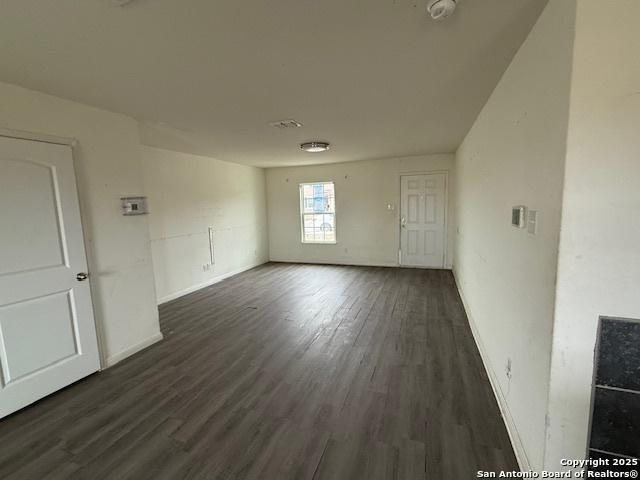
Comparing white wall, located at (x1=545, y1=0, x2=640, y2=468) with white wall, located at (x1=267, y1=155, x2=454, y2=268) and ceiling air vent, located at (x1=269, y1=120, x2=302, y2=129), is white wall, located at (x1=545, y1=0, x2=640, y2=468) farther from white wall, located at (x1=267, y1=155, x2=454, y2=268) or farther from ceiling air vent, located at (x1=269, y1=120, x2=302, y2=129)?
white wall, located at (x1=267, y1=155, x2=454, y2=268)

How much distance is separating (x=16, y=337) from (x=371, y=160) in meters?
5.86

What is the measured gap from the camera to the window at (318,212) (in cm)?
675

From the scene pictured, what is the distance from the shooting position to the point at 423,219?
599cm

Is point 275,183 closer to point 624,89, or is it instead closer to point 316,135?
point 316,135

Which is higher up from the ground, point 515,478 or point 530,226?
point 530,226

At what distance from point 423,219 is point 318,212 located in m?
2.42

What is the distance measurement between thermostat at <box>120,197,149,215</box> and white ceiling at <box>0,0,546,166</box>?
840 millimetres

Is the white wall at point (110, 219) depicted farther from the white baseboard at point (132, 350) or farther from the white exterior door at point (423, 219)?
the white exterior door at point (423, 219)

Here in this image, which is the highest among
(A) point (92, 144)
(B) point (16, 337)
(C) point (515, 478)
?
(A) point (92, 144)

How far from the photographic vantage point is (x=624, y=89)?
104 centimetres

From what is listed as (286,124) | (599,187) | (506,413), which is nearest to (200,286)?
(286,124)

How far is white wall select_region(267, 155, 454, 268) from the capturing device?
6.06m

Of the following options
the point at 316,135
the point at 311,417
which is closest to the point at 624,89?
the point at 311,417

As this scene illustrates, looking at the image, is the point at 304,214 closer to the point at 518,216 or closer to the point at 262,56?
the point at 262,56
